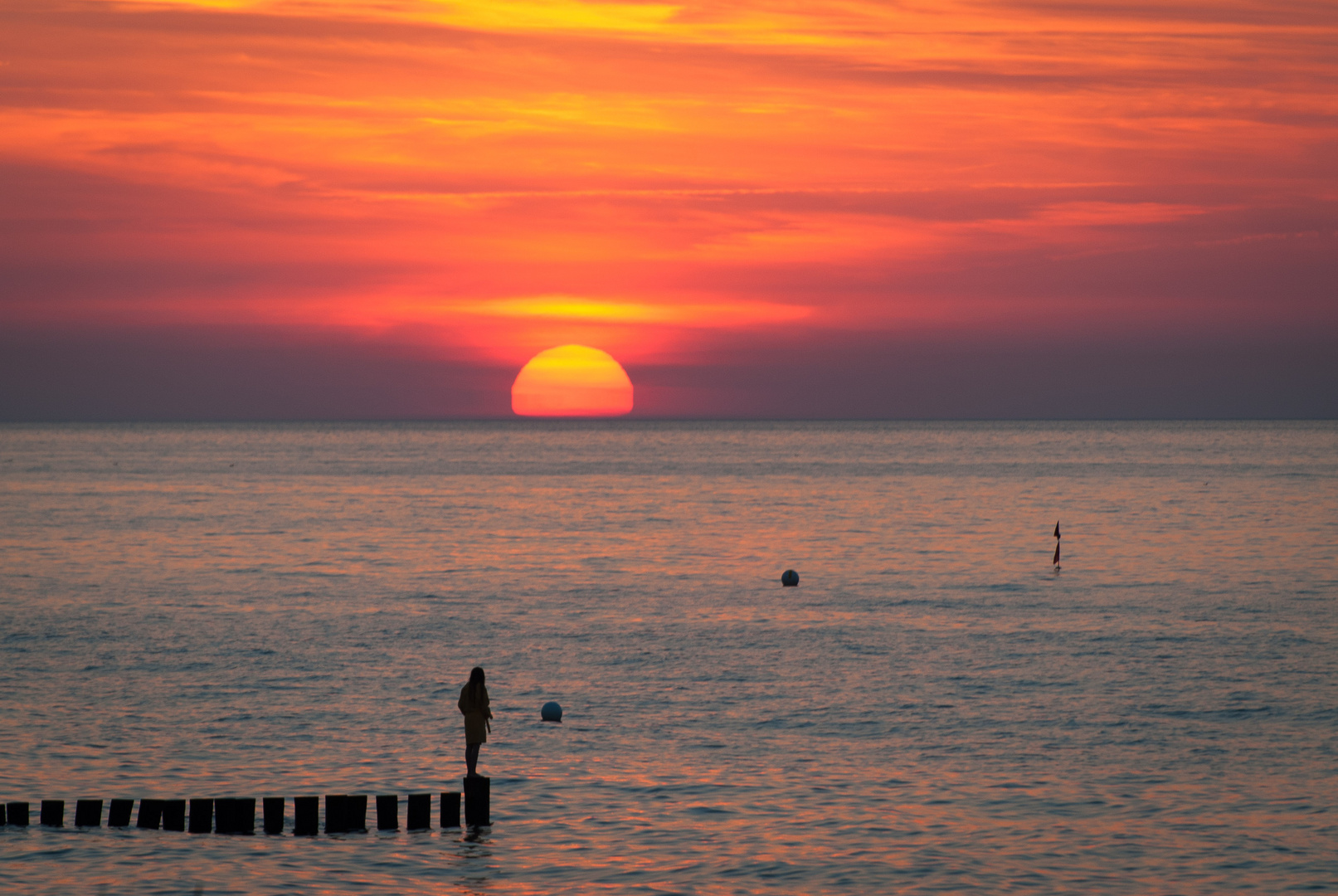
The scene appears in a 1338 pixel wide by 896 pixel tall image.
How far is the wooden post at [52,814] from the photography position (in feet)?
79.3

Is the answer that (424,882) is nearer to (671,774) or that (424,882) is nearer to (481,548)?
(671,774)

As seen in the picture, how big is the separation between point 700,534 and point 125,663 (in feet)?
185

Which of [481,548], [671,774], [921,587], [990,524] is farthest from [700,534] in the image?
[671,774]

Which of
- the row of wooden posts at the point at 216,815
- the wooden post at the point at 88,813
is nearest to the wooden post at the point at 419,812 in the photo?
the row of wooden posts at the point at 216,815

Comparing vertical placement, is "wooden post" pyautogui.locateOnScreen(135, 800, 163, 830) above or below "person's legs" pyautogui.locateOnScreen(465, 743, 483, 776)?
below

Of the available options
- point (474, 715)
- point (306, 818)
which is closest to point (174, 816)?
point (306, 818)

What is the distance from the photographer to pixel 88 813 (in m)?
24.1

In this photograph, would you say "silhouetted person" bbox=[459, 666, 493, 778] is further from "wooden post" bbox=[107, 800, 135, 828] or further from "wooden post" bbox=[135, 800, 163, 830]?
"wooden post" bbox=[107, 800, 135, 828]

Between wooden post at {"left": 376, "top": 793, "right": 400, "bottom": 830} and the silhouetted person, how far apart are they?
5.61 feet

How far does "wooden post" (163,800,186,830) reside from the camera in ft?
79.7

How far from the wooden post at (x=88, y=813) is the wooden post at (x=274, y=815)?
292cm

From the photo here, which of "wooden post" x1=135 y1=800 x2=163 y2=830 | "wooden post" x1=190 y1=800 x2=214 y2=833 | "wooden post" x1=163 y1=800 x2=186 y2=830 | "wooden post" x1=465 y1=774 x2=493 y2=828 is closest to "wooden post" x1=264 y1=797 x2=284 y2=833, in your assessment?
"wooden post" x1=190 y1=800 x2=214 y2=833

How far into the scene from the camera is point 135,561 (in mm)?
74562

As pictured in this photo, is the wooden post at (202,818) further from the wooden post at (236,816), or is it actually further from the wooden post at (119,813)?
the wooden post at (119,813)
